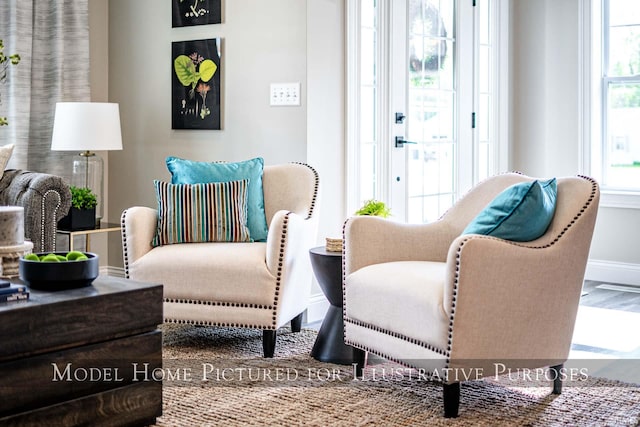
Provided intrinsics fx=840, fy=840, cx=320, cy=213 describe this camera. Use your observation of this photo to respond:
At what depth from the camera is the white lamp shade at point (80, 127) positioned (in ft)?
14.5

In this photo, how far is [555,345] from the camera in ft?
9.74

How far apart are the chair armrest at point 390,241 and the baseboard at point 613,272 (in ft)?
8.42

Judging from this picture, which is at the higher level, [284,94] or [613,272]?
[284,94]

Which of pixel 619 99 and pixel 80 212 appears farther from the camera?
pixel 619 99

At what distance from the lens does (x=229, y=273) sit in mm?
3545

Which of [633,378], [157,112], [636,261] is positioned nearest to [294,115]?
[157,112]

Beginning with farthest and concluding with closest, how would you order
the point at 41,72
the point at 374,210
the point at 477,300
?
the point at 41,72
the point at 374,210
the point at 477,300

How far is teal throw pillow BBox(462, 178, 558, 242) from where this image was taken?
2852 mm

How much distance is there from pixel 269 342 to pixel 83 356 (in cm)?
124

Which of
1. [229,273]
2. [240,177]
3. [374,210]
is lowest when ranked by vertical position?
[229,273]

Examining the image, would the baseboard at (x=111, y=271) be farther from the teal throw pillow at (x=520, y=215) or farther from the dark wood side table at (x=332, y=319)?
the teal throw pillow at (x=520, y=215)

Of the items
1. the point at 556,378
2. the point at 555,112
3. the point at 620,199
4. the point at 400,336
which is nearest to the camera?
the point at 400,336

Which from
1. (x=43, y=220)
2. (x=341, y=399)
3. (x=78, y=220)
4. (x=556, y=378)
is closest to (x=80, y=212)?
(x=78, y=220)

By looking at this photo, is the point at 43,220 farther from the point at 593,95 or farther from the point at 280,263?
the point at 593,95
